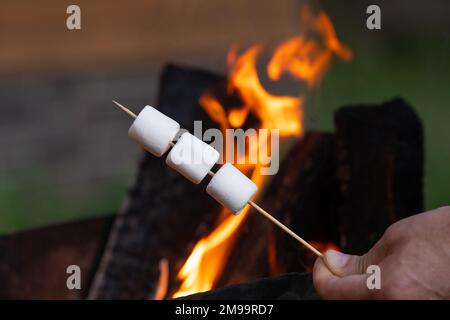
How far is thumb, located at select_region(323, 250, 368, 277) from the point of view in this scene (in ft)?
5.98

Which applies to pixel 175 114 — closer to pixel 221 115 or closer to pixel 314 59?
pixel 221 115

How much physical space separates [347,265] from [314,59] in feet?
6.82

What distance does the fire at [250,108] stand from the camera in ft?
8.77

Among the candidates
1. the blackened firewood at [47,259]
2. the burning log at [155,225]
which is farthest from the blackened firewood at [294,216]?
the blackened firewood at [47,259]

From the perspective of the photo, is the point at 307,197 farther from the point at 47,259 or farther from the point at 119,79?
the point at 119,79

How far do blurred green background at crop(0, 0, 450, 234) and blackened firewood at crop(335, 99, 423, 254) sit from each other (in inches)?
34.8

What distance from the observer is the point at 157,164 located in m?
2.91

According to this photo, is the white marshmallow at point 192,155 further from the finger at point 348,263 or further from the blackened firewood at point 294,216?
the blackened firewood at point 294,216

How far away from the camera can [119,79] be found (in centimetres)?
386

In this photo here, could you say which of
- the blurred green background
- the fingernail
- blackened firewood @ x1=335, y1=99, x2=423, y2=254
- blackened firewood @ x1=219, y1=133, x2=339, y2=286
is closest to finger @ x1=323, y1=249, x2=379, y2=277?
the fingernail

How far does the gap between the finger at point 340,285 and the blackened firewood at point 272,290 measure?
0.62ft

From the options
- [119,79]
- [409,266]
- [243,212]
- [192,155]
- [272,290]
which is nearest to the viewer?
[409,266]

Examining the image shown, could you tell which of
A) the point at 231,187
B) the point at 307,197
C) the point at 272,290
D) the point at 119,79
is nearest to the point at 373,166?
the point at 307,197

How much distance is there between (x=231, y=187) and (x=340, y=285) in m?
0.34
